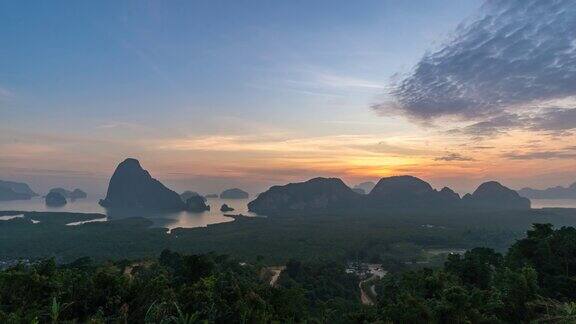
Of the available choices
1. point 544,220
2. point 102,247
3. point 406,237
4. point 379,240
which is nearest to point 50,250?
point 102,247

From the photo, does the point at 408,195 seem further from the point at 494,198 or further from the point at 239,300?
the point at 239,300

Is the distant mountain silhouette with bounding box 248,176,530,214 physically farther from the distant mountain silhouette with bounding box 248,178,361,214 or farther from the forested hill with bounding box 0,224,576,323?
the forested hill with bounding box 0,224,576,323

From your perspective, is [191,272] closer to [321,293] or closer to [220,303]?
[220,303]

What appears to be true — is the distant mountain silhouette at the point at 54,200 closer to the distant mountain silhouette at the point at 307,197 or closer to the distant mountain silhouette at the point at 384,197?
the distant mountain silhouette at the point at 307,197

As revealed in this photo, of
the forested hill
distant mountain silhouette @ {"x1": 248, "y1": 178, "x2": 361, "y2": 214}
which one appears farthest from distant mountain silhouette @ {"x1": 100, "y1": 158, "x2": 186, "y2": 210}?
the forested hill

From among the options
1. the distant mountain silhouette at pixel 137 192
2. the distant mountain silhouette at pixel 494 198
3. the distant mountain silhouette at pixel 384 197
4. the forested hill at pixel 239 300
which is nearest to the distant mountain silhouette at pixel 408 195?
the distant mountain silhouette at pixel 384 197

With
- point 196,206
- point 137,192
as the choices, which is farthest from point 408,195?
point 137,192
